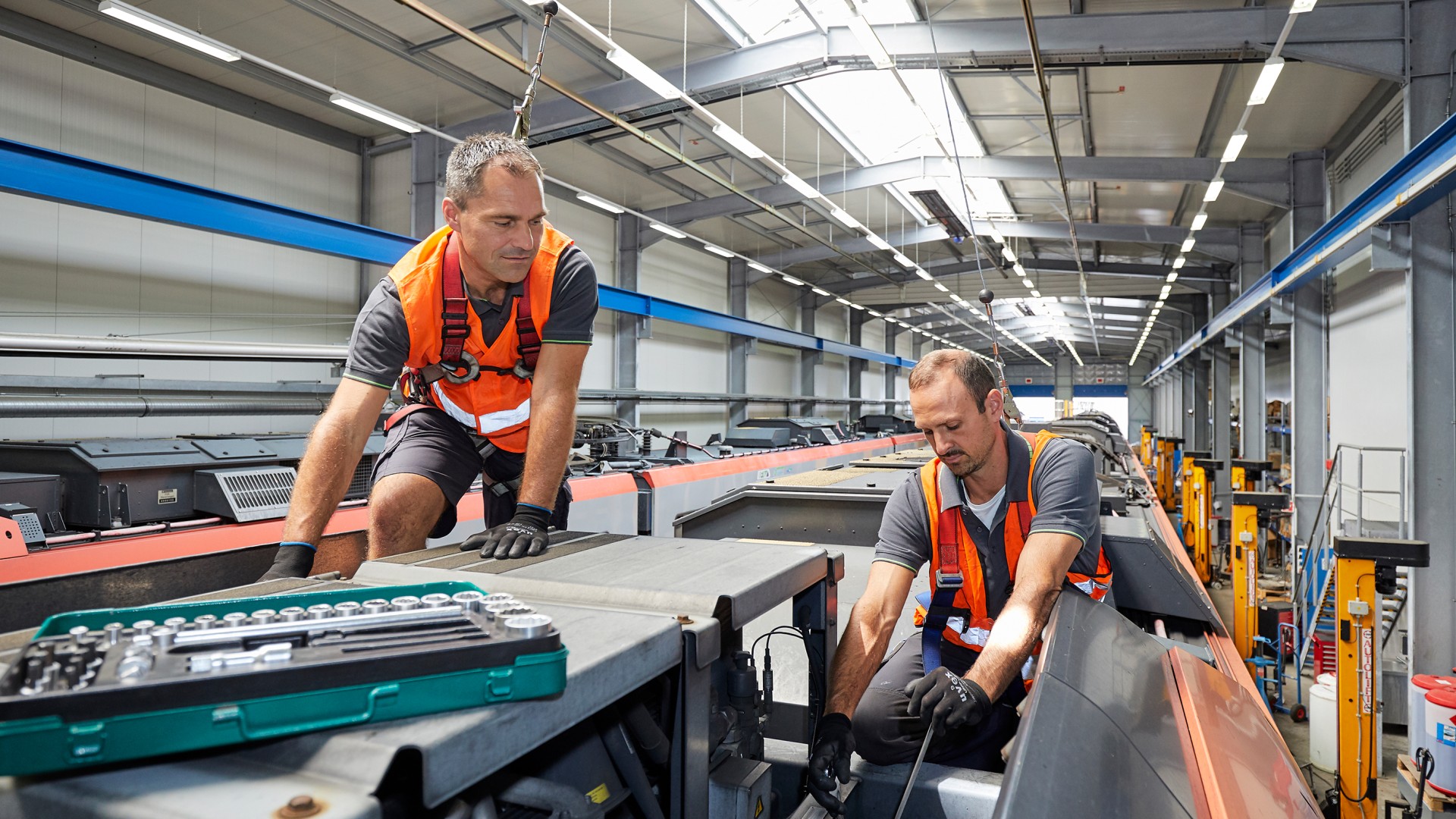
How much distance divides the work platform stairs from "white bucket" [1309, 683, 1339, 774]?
0.46 metres

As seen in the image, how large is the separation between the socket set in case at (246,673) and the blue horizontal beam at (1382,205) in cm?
511

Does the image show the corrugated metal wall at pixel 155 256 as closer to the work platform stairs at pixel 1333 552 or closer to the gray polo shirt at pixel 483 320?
the gray polo shirt at pixel 483 320

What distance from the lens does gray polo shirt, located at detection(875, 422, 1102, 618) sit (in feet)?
7.20

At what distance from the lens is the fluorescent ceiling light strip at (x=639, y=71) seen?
5.43 meters

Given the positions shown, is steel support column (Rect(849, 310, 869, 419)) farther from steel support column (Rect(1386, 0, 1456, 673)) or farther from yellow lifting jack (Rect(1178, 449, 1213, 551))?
steel support column (Rect(1386, 0, 1456, 673))

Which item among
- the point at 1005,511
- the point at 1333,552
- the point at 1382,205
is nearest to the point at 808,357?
the point at 1382,205

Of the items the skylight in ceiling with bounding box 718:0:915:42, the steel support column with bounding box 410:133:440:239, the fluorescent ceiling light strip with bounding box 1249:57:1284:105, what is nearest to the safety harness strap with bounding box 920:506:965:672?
the fluorescent ceiling light strip with bounding box 1249:57:1284:105

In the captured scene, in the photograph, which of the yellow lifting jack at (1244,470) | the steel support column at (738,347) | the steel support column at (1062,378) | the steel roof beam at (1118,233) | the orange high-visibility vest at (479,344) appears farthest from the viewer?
the steel support column at (1062,378)

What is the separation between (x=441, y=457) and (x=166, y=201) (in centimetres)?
398

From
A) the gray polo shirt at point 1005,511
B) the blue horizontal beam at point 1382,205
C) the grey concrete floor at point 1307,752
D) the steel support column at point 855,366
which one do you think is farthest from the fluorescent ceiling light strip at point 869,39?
the steel support column at point 855,366

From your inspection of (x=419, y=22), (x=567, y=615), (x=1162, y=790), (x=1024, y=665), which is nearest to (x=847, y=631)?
(x=1024, y=665)

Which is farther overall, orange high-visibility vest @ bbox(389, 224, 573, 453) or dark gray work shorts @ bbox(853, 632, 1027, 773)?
dark gray work shorts @ bbox(853, 632, 1027, 773)

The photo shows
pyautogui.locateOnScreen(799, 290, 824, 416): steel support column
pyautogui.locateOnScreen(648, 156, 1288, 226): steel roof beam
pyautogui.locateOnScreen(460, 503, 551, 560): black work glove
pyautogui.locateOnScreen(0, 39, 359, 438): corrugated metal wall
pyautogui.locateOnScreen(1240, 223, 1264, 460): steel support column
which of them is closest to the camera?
pyautogui.locateOnScreen(460, 503, 551, 560): black work glove

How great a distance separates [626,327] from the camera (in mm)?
12320
